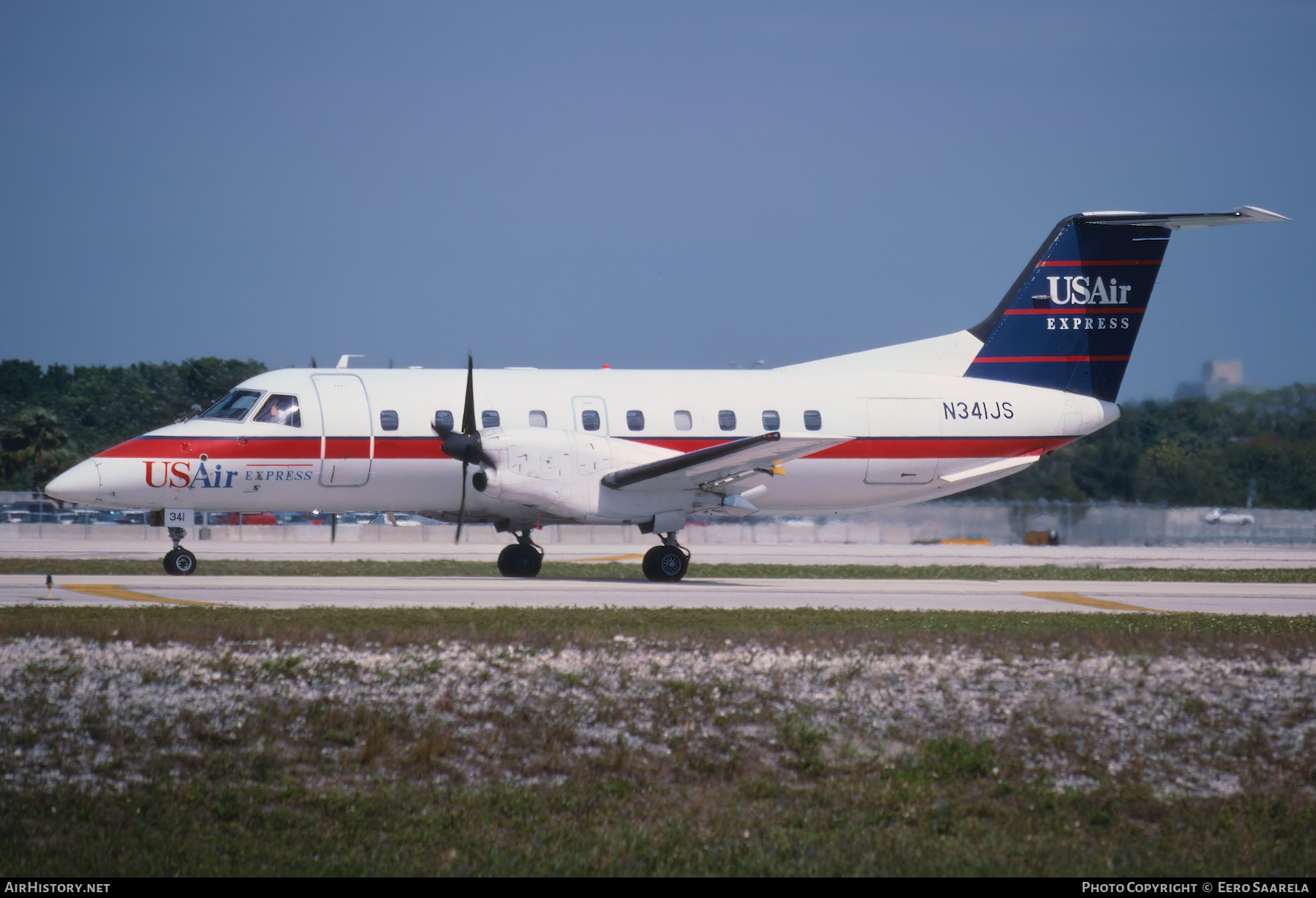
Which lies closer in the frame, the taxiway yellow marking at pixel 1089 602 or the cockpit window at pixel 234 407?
the taxiway yellow marking at pixel 1089 602

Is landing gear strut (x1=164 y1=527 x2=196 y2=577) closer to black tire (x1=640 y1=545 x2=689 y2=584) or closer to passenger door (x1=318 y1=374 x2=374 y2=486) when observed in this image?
passenger door (x1=318 y1=374 x2=374 y2=486)

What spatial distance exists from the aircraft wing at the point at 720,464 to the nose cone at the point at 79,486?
9861mm

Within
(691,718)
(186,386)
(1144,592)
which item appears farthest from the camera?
(186,386)

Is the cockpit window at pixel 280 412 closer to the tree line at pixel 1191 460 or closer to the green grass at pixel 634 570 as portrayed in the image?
the green grass at pixel 634 570

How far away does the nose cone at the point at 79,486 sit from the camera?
21.9m

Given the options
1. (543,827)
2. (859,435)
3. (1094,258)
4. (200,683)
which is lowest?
(543,827)

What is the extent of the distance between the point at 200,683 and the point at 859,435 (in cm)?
1714

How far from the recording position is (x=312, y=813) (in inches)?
359

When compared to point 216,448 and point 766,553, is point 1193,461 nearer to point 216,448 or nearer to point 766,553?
point 766,553

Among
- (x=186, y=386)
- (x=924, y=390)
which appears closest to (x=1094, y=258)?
(x=924, y=390)

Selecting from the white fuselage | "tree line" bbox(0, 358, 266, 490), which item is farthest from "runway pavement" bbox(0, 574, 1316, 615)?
"tree line" bbox(0, 358, 266, 490)

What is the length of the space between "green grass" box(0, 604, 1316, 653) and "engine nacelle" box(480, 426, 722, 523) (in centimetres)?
590

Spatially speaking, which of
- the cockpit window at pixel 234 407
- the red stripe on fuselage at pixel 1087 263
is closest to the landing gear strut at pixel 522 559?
the cockpit window at pixel 234 407

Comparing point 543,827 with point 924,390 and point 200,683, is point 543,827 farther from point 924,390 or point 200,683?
point 924,390
